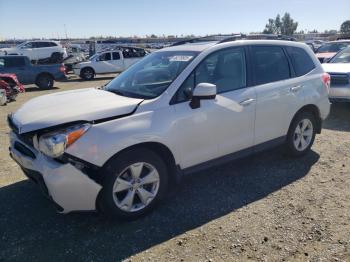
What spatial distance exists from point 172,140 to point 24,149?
5.12 ft

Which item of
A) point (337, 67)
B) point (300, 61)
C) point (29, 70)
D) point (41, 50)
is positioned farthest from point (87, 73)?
point (300, 61)

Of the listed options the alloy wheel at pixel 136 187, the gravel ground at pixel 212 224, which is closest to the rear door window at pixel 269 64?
the gravel ground at pixel 212 224

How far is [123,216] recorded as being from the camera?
3666 millimetres

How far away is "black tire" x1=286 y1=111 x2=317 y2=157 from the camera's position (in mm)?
5208

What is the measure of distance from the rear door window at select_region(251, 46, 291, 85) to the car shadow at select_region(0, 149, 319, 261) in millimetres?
1326

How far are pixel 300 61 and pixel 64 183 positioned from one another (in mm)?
3865

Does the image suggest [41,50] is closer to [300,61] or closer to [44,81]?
[44,81]

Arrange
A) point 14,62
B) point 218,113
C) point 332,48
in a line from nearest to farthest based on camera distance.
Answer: point 218,113 < point 332,48 < point 14,62

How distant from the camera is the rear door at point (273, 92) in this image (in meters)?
4.64

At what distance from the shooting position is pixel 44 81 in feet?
56.0

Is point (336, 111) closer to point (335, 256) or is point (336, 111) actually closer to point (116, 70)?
point (335, 256)

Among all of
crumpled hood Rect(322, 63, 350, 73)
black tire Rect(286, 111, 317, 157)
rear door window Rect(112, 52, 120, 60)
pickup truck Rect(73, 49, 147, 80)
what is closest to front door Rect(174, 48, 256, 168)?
black tire Rect(286, 111, 317, 157)

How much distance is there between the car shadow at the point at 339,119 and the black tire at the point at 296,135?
6.98 feet

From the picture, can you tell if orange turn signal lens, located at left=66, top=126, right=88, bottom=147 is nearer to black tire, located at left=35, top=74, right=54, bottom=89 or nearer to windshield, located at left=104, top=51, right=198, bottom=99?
windshield, located at left=104, top=51, right=198, bottom=99
